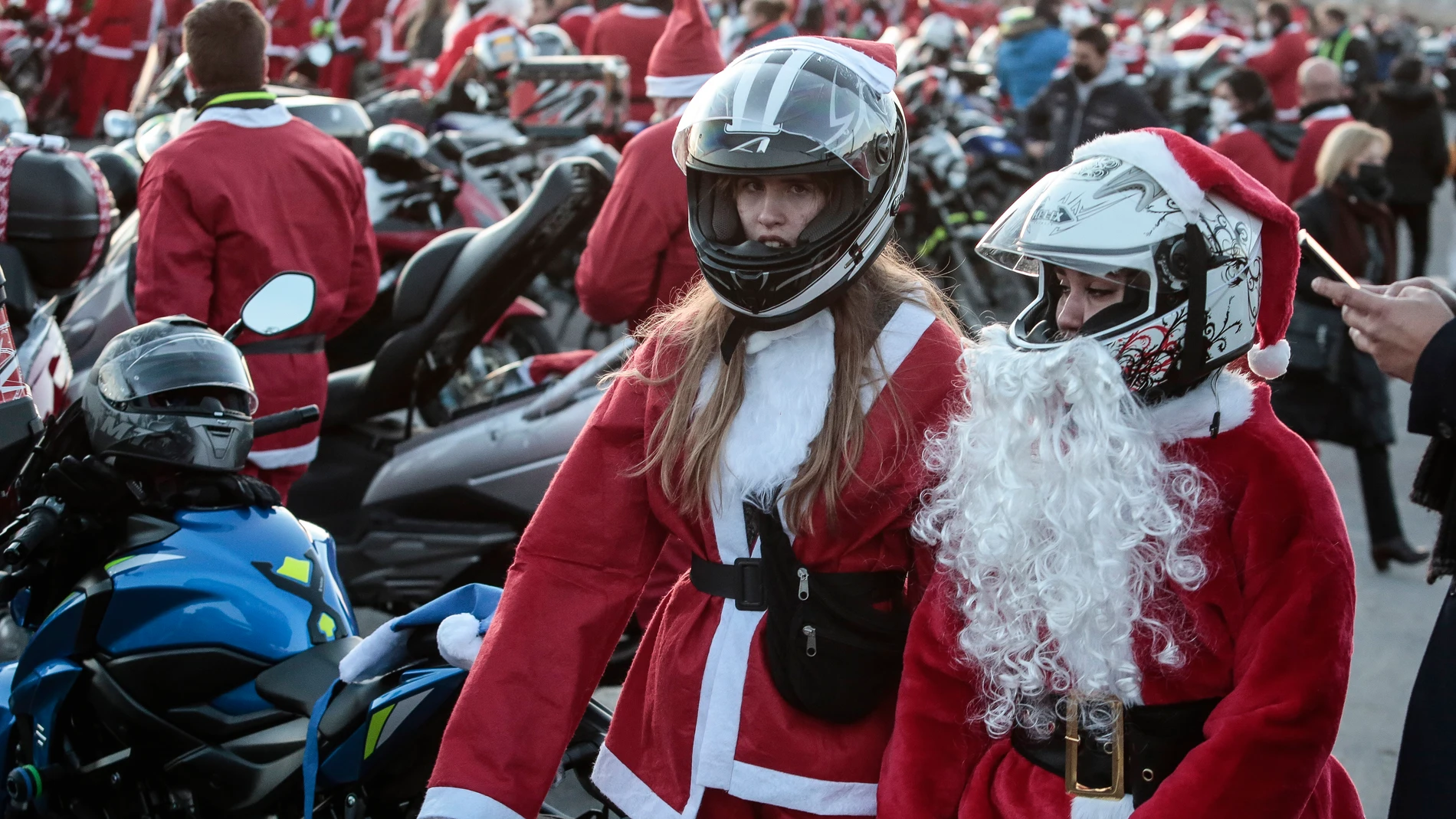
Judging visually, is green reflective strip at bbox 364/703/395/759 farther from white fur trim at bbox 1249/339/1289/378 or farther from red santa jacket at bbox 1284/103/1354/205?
red santa jacket at bbox 1284/103/1354/205

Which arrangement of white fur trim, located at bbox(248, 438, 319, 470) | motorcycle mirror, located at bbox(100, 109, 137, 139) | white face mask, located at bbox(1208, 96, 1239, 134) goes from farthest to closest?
white face mask, located at bbox(1208, 96, 1239, 134) → motorcycle mirror, located at bbox(100, 109, 137, 139) → white fur trim, located at bbox(248, 438, 319, 470)

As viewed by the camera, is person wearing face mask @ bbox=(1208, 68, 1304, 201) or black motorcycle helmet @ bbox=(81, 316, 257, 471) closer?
black motorcycle helmet @ bbox=(81, 316, 257, 471)

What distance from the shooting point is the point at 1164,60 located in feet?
63.2

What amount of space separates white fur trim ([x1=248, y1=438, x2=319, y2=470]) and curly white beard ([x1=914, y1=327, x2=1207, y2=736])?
267 centimetres

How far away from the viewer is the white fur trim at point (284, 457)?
167 inches

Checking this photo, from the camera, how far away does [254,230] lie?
13.7 ft

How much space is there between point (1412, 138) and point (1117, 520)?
10600 mm

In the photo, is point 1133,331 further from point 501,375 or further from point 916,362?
point 501,375

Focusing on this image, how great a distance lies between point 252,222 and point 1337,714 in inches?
128

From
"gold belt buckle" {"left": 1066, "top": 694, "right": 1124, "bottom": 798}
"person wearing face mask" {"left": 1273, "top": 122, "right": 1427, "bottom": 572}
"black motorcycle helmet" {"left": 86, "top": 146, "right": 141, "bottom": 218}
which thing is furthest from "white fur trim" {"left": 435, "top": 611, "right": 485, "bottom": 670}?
"person wearing face mask" {"left": 1273, "top": 122, "right": 1427, "bottom": 572}

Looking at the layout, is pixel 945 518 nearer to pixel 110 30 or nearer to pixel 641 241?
pixel 641 241

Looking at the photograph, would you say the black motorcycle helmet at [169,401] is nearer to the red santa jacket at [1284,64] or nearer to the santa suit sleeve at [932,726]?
the santa suit sleeve at [932,726]

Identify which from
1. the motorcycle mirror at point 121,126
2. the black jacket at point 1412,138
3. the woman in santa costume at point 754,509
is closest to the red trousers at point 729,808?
the woman in santa costume at point 754,509

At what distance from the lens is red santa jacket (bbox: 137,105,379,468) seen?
411 cm
